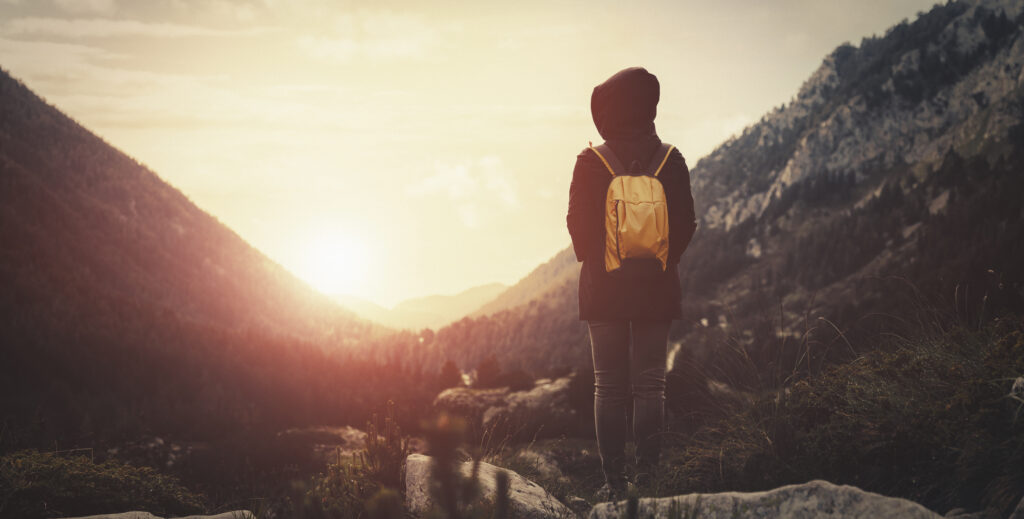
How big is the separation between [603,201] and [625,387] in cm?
127

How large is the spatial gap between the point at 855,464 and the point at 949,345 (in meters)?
1.07

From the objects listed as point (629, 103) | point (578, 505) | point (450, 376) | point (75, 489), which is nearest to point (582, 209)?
point (629, 103)

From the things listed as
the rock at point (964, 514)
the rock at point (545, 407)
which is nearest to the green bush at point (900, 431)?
the rock at point (964, 514)

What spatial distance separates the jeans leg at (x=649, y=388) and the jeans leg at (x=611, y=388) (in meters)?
0.08

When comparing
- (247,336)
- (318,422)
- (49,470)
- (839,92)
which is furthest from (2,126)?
(839,92)

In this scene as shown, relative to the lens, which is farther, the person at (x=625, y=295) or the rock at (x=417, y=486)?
the person at (x=625, y=295)

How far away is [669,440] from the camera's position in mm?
3883

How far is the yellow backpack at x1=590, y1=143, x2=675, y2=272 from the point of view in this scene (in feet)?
10.9

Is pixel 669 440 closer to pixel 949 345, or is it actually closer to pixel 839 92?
pixel 949 345

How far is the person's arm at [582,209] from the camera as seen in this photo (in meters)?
3.45

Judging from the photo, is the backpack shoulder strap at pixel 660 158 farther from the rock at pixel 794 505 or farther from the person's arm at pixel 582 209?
the rock at pixel 794 505

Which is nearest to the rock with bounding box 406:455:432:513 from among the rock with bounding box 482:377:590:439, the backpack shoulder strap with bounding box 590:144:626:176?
the backpack shoulder strap with bounding box 590:144:626:176

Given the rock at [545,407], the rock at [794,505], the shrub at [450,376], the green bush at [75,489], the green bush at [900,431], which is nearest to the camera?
the rock at [794,505]

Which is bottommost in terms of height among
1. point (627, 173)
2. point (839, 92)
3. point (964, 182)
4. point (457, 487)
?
point (457, 487)
